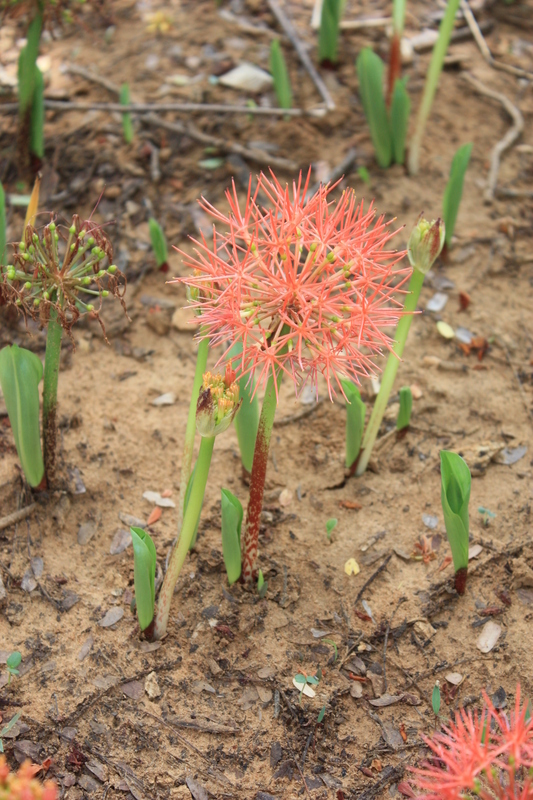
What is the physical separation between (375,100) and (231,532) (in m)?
2.14

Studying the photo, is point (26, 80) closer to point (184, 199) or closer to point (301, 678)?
point (184, 199)

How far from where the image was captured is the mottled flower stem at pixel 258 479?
6.16 ft

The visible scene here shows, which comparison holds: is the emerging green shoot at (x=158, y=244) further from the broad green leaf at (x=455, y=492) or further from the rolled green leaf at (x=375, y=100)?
the broad green leaf at (x=455, y=492)

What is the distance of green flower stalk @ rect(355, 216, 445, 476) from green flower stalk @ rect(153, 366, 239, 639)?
0.43m

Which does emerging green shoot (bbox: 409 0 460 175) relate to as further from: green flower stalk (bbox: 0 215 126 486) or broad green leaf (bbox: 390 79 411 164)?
green flower stalk (bbox: 0 215 126 486)

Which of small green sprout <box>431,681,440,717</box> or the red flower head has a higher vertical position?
the red flower head

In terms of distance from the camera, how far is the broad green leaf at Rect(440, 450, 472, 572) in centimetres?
194

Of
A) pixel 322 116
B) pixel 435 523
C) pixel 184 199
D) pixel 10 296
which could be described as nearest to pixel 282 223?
pixel 10 296

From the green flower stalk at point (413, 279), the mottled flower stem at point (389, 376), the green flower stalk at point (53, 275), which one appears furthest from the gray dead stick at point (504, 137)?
the green flower stalk at point (53, 275)

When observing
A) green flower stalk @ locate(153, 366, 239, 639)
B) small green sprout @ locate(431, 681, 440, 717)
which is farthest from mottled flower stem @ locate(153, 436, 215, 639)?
small green sprout @ locate(431, 681, 440, 717)

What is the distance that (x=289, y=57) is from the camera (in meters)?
4.05

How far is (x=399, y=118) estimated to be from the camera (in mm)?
3285

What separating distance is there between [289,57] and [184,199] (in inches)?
47.4

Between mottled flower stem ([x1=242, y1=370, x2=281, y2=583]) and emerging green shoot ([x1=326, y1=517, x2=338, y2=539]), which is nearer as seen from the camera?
mottled flower stem ([x1=242, y1=370, x2=281, y2=583])
